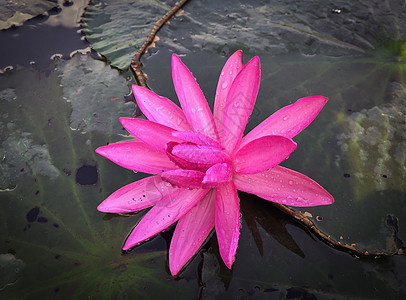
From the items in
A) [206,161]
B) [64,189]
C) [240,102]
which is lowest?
[64,189]

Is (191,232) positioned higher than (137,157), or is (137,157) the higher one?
(137,157)

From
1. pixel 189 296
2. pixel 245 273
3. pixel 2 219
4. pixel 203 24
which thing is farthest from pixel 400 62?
pixel 2 219

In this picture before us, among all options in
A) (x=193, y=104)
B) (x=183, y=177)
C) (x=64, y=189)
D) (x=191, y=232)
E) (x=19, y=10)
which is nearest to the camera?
(x=183, y=177)

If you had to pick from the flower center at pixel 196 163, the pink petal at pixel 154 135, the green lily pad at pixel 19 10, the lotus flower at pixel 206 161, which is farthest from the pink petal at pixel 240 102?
the green lily pad at pixel 19 10

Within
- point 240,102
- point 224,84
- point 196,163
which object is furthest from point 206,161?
point 224,84

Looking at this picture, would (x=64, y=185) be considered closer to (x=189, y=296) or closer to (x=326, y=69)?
(x=189, y=296)

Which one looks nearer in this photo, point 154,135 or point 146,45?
point 154,135

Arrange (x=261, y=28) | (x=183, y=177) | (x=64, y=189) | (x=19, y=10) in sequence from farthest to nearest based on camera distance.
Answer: (x=19, y=10), (x=261, y=28), (x=64, y=189), (x=183, y=177)

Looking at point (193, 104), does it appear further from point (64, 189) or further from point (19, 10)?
point (19, 10)
